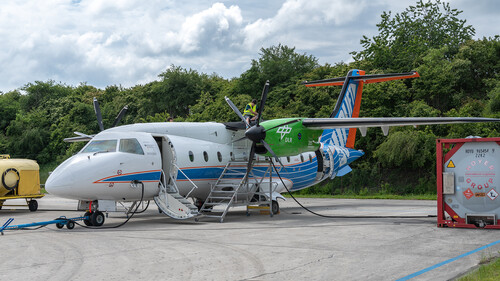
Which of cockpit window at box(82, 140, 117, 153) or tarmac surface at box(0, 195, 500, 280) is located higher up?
cockpit window at box(82, 140, 117, 153)

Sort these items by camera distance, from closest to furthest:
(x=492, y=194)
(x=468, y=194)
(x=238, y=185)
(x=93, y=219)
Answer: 1. (x=492, y=194)
2. (x=468, y=194)
3. (x=93, y=219)
4. (x=238, y=185)

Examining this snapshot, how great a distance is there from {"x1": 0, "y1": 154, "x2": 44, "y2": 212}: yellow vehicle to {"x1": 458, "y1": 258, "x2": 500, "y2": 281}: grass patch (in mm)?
19197

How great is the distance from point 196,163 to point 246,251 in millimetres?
7682

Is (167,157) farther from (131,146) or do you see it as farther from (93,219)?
(93,219)

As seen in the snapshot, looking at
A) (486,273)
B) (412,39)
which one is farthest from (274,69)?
(486,273)

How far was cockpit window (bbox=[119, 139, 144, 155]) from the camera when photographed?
49.9 feet

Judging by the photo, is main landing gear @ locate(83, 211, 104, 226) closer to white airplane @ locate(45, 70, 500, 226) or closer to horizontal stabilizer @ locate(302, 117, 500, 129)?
white airplane @ locate(45, 70, 500, 226)

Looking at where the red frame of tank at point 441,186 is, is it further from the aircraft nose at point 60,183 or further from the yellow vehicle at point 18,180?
the yellow vehicle at point 18,180

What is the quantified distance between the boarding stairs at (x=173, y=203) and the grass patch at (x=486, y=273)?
9.43 m

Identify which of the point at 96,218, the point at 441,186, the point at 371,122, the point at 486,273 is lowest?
the point at 96,218

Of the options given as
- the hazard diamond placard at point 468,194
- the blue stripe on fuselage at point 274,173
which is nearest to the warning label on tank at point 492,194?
the hazard diamond placard at point 468,194

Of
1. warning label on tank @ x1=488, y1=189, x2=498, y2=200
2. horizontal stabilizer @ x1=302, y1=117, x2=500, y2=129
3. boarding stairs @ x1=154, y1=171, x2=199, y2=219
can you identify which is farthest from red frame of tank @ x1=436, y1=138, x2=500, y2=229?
boarding stairs @ x1=154, y1=171, x2=199, y2=219

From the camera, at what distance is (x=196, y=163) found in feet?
57.0

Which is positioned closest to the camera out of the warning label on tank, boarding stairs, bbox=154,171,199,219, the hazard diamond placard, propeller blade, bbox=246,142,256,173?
the warning label on tank
